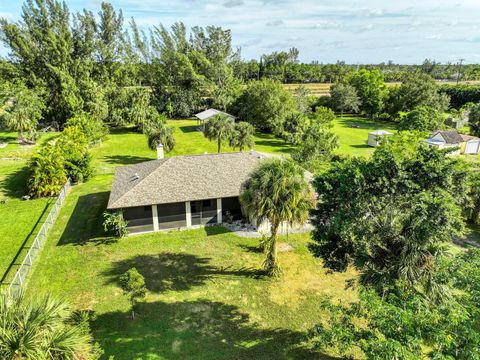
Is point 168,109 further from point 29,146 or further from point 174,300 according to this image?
point 174,300

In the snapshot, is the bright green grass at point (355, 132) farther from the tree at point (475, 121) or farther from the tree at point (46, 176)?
the tree at point (46, 176)

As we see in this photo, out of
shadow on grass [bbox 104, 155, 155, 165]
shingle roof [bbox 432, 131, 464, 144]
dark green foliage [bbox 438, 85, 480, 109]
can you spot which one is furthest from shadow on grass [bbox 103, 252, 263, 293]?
dark green foliage [bbox 438, 85, 480, 109]

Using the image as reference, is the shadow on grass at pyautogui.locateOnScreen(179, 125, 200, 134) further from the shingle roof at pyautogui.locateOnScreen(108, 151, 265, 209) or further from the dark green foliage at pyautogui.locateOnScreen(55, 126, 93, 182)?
the shingle roof at pyautogui.locateOnScreen(108, 151, 265, 209)

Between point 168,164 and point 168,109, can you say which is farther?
point 168,109

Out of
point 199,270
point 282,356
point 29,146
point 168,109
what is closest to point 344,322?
point 282,356

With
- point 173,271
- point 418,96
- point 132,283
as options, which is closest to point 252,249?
point 173,271

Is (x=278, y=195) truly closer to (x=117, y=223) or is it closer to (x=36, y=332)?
(x=36, y=332)
